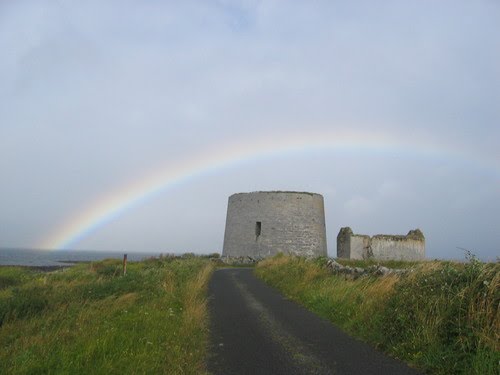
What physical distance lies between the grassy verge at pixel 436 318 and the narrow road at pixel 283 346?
1.28ft

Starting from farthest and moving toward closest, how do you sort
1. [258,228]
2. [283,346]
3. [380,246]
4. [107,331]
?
1. [258,228]
2. [380,246]
3. [283,346]
4. [107,331]

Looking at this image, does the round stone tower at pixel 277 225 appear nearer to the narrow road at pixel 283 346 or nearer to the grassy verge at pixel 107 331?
the grassy verge at pixel 107 331

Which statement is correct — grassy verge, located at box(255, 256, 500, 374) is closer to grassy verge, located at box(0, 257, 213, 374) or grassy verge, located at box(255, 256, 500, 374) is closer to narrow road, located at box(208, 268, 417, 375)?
narrow road, located at box(208, 268, 417, 375)

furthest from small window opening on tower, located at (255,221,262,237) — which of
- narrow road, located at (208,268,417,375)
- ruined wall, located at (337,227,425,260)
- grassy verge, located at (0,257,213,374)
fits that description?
narrow road, located at (208,268,417,375)

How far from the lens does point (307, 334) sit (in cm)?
805

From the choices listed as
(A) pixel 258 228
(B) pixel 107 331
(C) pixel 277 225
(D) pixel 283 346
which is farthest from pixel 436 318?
(A) pixel 258 228

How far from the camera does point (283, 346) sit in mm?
7180

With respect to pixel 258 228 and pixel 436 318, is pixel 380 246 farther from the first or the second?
pixel 436 318

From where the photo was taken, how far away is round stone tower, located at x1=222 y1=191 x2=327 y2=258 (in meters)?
34.7

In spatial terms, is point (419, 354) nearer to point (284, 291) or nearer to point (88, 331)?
point (88, 331)

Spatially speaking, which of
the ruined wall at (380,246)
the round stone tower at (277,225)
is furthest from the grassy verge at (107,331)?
the round stone tower at (277,225)

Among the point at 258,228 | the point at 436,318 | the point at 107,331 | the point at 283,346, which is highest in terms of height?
the point at 258,228

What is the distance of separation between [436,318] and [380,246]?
83.1 ft

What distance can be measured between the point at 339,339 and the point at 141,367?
3.77 metres
